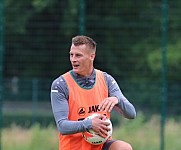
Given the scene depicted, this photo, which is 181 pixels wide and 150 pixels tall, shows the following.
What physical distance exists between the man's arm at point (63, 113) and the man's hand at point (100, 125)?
0.13 ft

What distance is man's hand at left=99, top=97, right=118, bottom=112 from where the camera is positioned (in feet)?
20.6

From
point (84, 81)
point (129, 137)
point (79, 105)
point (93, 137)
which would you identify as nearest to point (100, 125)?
point (93, 137)

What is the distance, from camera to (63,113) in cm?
634

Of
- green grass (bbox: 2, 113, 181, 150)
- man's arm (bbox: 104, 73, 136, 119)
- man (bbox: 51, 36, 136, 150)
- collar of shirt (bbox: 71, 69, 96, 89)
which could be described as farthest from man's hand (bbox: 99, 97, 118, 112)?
green grass (bbox: 2, 113, 181, 150)

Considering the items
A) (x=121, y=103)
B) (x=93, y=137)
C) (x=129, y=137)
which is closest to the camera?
(x=93, y=137)

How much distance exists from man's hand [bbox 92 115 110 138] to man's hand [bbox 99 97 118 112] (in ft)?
0.23

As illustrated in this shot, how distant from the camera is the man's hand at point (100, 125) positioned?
618cm

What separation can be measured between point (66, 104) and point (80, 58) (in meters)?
0.40

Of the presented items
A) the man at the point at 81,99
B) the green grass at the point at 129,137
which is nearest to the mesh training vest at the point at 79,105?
the man at the point at 81,99

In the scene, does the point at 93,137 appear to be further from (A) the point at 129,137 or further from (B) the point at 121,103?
(A) the point at 129,137

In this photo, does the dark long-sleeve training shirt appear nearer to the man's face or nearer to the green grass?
the man's face

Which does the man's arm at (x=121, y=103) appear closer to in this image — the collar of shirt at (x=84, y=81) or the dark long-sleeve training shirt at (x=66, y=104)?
the dark long-sleeve training shirt at (x=66, y=104)

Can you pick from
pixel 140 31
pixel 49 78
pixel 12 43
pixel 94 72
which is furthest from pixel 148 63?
pixel 94 72

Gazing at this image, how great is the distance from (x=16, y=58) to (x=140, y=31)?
3229 millimetres
